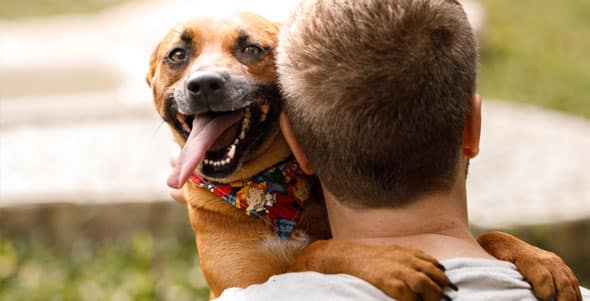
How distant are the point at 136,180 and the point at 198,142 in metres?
3.12

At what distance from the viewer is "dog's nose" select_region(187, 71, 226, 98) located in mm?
2422

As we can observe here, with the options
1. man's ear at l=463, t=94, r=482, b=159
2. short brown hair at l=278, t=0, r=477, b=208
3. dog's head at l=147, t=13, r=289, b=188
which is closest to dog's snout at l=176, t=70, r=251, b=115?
dog's head at l=147, t=13, r=289, b=188

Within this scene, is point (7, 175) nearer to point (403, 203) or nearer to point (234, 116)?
point (234, 116)

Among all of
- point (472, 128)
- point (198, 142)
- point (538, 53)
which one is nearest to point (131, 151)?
point (198, 142)

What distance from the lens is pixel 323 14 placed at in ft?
6.20

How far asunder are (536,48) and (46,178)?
670cm

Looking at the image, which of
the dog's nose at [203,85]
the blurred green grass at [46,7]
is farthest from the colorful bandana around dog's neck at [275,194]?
the blurred green grass at [46,7]

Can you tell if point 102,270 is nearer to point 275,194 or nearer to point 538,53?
point 275,194

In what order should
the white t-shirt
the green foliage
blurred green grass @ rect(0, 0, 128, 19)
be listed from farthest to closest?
blurred green grass @ rect(0, 0, 128, 19), the green foliage, the white t-shirt

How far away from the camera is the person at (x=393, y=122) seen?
5.88ft

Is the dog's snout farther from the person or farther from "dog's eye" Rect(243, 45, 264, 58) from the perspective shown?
Answer: the person

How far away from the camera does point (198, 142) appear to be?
236 centimetres

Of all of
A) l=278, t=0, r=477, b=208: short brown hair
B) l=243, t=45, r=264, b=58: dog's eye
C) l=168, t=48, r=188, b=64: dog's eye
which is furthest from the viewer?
l=168, t=48, r=188, b=64: dog's eye

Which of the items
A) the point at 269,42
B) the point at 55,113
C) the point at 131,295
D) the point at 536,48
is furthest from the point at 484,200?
the point at 536,48
